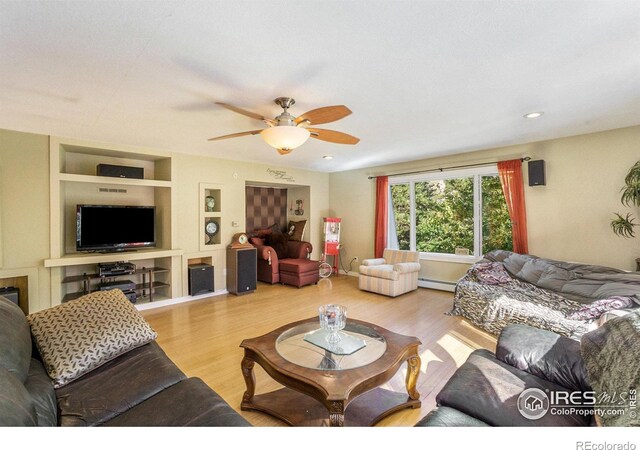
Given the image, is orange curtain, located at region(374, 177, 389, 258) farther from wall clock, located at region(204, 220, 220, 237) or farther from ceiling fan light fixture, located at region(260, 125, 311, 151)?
ceiling fan light fixture, located at region(260, 125, 311, 151)

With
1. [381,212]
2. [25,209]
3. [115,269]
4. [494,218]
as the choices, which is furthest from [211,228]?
[494,218]

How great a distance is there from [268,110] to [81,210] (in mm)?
2925

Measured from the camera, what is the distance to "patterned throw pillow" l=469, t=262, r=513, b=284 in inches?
142

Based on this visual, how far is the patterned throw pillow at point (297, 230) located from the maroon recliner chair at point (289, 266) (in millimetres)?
317

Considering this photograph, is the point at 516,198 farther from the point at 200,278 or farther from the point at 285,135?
the point at 200,278

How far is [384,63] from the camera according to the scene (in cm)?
187

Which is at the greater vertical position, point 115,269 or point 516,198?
point 516,198

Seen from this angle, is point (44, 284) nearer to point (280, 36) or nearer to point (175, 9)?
point (175, 9)

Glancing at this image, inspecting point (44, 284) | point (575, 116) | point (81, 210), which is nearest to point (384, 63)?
point (575, 116)

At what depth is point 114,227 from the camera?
393 centimetres

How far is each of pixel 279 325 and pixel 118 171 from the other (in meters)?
3.01

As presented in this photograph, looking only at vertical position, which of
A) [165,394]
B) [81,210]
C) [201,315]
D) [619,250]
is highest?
[81,210]

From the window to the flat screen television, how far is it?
13.9 feet

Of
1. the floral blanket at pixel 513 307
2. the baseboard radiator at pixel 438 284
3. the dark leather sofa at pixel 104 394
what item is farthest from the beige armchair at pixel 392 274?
the dark leather sofa at pixel 104 394
